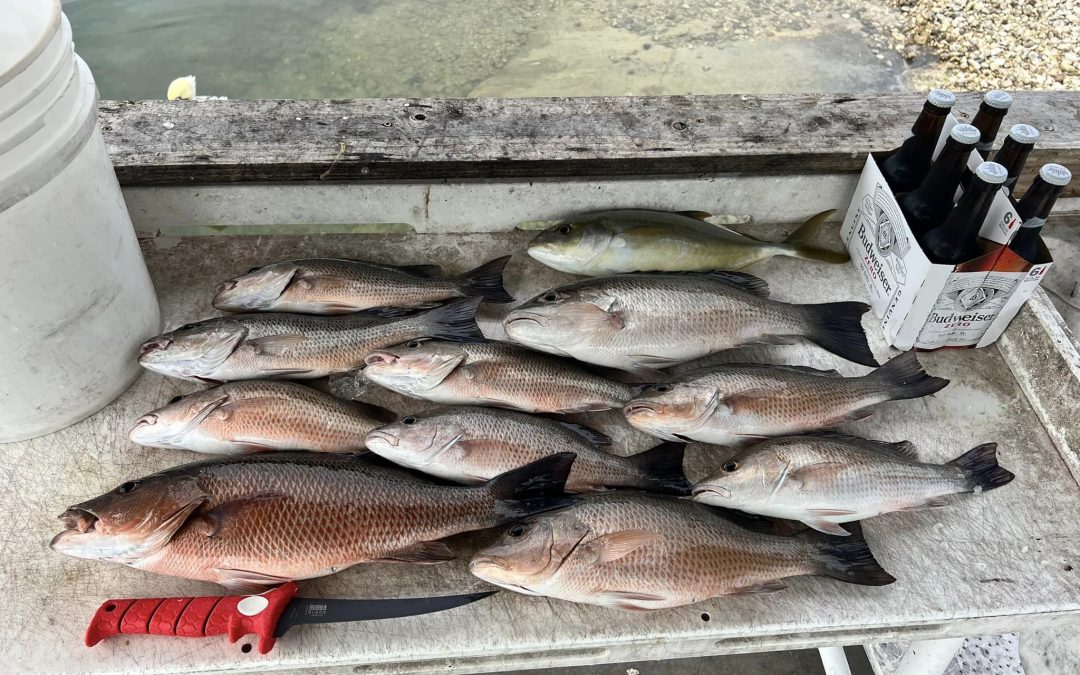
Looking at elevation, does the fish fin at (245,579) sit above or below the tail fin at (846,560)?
below

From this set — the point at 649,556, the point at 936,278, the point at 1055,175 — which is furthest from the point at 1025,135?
the point at 649,556

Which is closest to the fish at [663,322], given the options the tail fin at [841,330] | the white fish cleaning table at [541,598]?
the tail fin at [841,330]

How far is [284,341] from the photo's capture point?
2.02m

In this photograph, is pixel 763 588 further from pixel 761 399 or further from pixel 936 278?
pixel 936 278

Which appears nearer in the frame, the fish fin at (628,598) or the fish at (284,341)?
the fish fin at (628,598)

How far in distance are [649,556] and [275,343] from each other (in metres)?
1.17

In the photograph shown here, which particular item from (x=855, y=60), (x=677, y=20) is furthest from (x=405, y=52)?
(x=855, y=60)

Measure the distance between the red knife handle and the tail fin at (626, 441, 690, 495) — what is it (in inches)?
36.1

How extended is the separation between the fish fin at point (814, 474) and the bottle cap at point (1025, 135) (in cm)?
104

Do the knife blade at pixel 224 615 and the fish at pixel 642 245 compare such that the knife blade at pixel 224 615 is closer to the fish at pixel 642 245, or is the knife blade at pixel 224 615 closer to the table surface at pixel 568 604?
the table surface at pixel 568 604

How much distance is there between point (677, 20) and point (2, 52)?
7097mm

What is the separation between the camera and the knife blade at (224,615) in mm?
1530

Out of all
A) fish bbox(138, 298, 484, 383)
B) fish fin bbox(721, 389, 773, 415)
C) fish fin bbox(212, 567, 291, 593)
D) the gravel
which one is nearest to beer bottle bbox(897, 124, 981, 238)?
fish fin bbox(721, 389, 773, 415)

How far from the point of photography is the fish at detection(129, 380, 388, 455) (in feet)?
6.03
